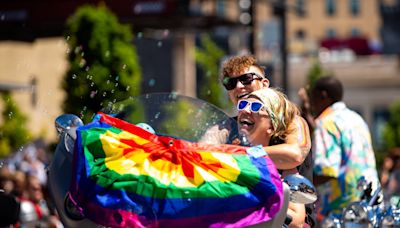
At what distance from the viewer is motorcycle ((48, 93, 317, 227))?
410 cm

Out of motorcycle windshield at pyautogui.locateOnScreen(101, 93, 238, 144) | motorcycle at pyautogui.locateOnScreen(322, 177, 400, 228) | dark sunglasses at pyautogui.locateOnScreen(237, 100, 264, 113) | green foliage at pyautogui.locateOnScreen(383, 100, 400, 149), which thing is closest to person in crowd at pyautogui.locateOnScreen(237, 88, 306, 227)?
dark sunglasses at pyautogui.locateOnScreen(237, 100, 264, 113)

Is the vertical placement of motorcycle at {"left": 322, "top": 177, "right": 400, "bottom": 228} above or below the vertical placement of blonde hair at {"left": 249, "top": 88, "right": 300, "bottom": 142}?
below

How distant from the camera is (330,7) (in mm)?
95688

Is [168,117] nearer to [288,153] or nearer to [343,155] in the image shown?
[288,153]

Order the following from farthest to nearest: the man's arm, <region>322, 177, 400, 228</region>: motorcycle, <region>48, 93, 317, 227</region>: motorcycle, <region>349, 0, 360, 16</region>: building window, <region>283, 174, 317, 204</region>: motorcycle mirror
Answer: <region>349, 0, 360, 16</region>: building window
<region>322, 177, 400, 228</region>: motorcycle
the man's arm
<region>283, 174, 317, 204</region>: motorcycle mirror
<region>48, 93, 317, 227</region>: motorcycle

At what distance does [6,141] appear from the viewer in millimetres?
28938

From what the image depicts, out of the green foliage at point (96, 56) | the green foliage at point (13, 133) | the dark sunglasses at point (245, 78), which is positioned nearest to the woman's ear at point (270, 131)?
the dark sunglasses at point (245, 78)

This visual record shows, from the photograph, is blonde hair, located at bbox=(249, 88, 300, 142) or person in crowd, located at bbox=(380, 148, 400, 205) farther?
person in crowd, located at bbox=(380, 148, 400, 205)

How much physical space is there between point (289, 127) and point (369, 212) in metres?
2.12

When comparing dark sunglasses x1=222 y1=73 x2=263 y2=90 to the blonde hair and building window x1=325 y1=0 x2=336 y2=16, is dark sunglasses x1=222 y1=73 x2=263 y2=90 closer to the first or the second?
the blonde hair

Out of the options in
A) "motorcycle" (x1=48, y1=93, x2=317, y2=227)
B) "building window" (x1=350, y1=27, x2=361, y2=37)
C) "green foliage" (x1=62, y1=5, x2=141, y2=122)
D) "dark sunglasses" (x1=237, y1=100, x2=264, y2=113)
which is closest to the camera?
"motorcycle" (x1=48, y1=93, x2=317, y2=227)

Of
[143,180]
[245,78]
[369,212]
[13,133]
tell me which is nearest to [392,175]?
[369,212]

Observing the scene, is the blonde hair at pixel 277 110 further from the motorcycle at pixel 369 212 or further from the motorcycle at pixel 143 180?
the motorcycle at pixel 369 212

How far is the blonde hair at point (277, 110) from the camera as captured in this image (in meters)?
4.97
